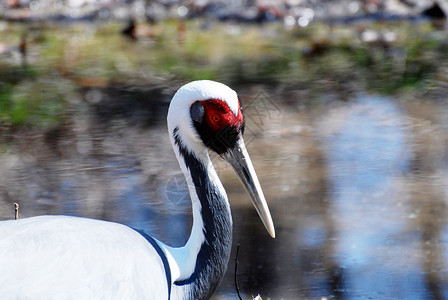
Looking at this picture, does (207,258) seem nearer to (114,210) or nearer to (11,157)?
(114,210)

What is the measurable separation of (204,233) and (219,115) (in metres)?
0.46

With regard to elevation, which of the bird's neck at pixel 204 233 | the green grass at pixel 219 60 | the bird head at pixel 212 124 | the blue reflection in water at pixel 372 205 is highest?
the bird head at pixel 212 124

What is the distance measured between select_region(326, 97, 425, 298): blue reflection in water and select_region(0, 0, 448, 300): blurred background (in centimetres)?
1

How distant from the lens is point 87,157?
16.8ft

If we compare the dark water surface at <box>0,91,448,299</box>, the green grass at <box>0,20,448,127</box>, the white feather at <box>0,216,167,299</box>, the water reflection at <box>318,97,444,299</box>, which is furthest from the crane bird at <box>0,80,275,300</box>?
the green grass at <box>0,20,448,127</box>

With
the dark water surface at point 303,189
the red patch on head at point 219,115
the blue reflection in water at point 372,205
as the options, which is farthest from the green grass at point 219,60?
the red patch on head at point 219,115

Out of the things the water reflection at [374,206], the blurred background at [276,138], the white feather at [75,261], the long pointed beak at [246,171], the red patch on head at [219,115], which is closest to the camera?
the white feather at [75,261]

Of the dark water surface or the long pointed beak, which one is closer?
the long pointed beak

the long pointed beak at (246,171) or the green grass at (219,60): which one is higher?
the long pointed beak at (246,171)

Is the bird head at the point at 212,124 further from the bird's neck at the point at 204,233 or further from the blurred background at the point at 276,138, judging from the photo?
the blurred background at the point at 276,138

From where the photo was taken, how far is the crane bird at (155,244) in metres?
2.54

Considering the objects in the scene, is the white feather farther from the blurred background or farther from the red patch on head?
the blurred background

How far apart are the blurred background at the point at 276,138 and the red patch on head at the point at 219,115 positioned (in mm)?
878

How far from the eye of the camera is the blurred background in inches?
149
